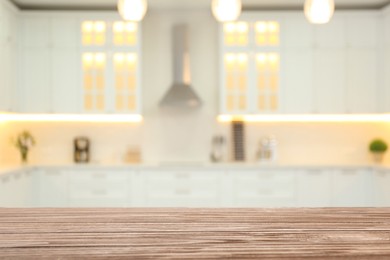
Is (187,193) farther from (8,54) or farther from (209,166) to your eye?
(8,54)

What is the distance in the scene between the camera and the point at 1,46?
219 inches

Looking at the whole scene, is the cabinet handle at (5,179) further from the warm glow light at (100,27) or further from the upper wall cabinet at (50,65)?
the warm glow light at (100,27)

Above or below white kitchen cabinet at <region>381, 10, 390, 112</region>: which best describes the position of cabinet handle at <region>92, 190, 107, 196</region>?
below

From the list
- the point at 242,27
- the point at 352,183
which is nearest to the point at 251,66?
the point at 242,27

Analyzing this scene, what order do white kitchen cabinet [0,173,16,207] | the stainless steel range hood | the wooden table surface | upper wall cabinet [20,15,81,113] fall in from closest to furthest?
1. the wooden table surface
2. white kitchen cabinet [0,173,16,207]
3. upper wall cabinet [20,15,81,113]
4. the stainless steel range hood

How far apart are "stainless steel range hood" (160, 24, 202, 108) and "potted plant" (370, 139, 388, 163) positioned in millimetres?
2164

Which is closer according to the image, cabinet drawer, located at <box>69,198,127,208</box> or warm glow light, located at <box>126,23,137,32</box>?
cabinet drawer, located at <box>69,198,127,208</box>

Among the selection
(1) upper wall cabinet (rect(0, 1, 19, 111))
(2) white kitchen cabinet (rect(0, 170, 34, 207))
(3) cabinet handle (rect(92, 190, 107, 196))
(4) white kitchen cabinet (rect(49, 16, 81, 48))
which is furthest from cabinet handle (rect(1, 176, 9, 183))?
(4) white kitchen cabinet (rect(49, 16, 81, 48))

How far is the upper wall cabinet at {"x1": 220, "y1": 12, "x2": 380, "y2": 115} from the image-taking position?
20.1 feet

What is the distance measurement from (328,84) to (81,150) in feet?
10.1

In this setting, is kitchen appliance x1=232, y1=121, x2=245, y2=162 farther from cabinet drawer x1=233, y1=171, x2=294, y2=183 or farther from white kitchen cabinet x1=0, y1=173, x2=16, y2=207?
white kitchen cabinet x1=0, y1=173, x2=16, y2=207

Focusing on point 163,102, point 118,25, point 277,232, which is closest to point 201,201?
point 163,102

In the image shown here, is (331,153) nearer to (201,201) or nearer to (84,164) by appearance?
(201,201)

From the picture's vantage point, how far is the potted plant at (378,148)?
246 inches
